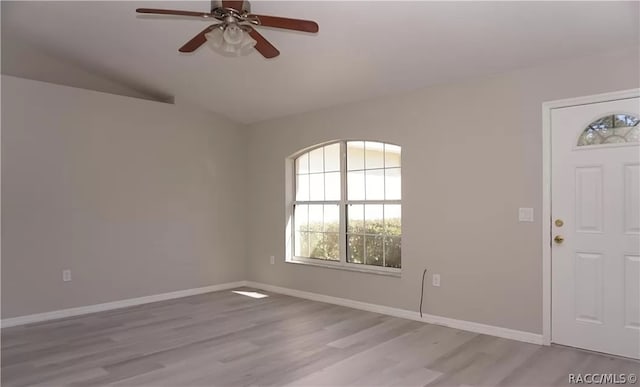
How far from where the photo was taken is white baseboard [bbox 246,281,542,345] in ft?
12.1

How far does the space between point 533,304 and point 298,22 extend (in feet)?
9.73

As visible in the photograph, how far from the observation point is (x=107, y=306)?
4.93 meters

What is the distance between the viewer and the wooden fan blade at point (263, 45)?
2.74 metres

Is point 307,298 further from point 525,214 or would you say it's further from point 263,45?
point 263,45

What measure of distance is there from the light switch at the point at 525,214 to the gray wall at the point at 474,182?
0.14 ft

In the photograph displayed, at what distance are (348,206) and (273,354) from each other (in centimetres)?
227

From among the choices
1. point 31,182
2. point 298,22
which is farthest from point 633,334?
point 31,182

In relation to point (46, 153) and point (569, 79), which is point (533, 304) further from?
point (46, 153)

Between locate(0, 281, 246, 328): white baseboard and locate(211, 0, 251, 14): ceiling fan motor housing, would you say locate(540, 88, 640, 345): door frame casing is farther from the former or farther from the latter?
locate(0, 281, 246, 328): white baseboard

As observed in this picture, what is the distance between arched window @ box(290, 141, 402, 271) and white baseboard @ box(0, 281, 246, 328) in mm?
1227

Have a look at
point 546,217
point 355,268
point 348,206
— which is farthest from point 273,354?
point 546,217

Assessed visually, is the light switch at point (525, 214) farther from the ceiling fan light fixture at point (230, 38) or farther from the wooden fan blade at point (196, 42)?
the wooden fan blade at point (196, 42)

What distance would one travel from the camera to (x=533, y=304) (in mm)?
3637

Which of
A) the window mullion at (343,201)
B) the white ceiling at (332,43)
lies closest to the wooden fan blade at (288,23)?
the white ceiling at (332,43)
